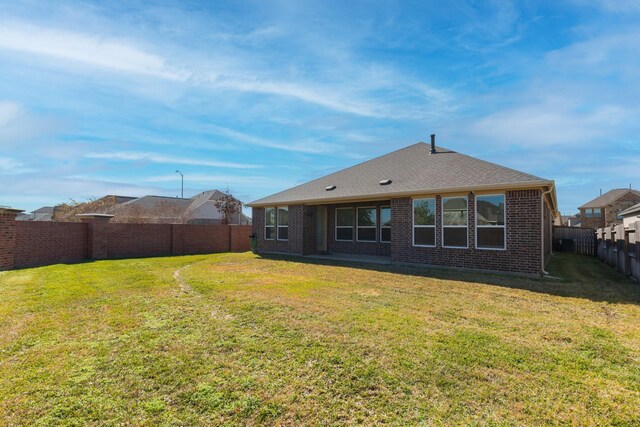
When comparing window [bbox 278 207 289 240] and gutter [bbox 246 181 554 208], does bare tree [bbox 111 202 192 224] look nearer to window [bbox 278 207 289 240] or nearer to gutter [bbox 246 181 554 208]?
window [bbox 278 207 289 240]

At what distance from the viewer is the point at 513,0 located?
27.5 ft

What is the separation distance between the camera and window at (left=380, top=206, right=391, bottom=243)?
1433 cm

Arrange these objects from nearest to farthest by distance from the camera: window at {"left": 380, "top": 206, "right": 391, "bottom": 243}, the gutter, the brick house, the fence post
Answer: the gutter, the brick house, the fence post, window at {"left": 380, "top": 206, "right": 391, "bottom": 243}

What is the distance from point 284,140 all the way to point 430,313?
15.3 meters

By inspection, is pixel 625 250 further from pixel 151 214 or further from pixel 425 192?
pixel 151 214

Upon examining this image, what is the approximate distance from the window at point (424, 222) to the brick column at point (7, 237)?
14027 mm

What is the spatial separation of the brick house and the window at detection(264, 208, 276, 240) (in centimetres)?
5

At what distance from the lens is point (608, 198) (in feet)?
142

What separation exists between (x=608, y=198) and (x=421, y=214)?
154ft

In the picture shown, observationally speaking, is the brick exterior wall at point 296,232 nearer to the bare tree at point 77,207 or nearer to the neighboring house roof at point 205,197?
the bare tree at point 77,207

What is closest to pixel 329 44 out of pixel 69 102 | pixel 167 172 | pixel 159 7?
pixel 159 7

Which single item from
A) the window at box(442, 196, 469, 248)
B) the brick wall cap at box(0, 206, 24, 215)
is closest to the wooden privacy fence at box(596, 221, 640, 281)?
the window at box(442, 196, 469, 248)

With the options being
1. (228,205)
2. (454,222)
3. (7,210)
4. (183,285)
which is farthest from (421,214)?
(228,205)

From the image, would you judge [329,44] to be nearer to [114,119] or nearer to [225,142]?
[114,119]
